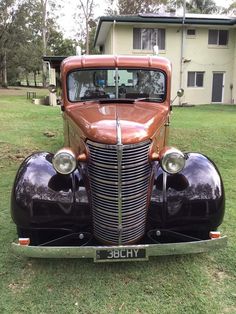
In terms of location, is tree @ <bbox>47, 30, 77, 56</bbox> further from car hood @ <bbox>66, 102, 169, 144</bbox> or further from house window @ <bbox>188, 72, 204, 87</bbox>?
car hood @ <bbox>66, 102, 169, 144</bbox>

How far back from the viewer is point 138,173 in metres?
3.34

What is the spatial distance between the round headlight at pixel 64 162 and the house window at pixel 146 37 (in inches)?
771

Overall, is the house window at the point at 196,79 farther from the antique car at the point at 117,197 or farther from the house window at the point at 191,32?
the antique car at the point at 117,197

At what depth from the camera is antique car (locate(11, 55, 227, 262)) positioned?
129 inches

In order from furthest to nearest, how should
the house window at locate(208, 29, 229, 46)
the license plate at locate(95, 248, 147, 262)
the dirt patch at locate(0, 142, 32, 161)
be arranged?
the house window at locate(208, 29, 229, 46), the dirt patch at locate(0, 142, 32, 161), the license plate at locate(95, 248, 147, 262)

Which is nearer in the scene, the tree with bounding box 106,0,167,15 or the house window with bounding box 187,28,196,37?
the house window with bounding box 187,28,196,37

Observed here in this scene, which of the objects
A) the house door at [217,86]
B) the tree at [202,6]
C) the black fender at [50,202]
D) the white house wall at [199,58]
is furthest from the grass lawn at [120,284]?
the tree at [202,6]

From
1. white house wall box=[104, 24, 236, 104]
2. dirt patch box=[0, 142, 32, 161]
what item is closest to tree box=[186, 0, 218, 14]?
white house wall box=[104, 24, 236, 104]

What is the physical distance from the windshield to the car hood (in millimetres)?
215

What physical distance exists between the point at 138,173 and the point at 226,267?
1.40 m

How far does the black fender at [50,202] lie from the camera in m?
3.43

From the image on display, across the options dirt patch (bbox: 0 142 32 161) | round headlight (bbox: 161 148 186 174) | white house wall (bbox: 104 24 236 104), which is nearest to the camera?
round headlight (bbox: 161 148 186 174)

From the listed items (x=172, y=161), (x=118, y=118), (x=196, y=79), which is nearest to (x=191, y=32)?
(x=196, y=79)

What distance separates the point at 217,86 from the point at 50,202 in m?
21.4
